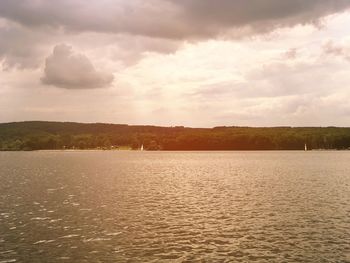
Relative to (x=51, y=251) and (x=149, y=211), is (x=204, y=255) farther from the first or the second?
(x=149, y=211)

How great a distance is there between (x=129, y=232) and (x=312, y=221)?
65.8 ft

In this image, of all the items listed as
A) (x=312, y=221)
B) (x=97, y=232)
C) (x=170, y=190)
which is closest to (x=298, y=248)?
(x=312, y=221)

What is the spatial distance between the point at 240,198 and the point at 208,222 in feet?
68.4

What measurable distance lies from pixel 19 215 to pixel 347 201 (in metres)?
44.8

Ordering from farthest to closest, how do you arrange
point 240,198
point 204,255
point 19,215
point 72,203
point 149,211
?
point 240,198 → point 72,203 → point 149,211 → point 19,215 → point 204,255

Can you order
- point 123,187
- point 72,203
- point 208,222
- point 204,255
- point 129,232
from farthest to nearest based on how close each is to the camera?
point 123,187 → point 72,203 → point 208,222 → point 129,232 → point 204,255

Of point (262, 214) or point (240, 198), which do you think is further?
point (240, 198)

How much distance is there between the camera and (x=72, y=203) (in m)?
61.0

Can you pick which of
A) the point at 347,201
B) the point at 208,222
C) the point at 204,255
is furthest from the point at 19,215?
the point at 347,201

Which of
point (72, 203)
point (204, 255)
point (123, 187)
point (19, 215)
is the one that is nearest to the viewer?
point (204, 255)

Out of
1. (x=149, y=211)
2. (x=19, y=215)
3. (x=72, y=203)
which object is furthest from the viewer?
(x=72, y=203)

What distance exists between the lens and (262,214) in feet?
168

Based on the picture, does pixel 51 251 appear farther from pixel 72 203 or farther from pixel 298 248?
pixel 72 203

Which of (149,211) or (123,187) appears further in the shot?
(123,187)
